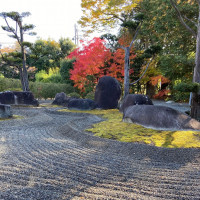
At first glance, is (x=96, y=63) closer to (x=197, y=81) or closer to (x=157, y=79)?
(x=157, y=79)

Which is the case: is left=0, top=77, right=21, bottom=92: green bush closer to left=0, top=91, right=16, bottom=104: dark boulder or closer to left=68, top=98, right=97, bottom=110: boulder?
left=0, top=91, right=16, bottom=104: dark boulder

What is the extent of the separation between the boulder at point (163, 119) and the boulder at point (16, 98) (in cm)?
703

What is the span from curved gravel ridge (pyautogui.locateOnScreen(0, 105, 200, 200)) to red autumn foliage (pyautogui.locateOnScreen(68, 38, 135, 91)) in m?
7.93

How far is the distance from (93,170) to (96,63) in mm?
9472

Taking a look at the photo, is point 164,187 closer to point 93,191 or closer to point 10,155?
point 93,191

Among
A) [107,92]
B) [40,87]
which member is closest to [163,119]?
[107,92]

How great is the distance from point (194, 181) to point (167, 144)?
Result: 1251mm

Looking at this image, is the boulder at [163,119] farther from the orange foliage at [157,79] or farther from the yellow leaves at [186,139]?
the orange foliage at [157,79]

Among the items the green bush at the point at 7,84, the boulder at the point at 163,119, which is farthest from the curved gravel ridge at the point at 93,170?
the green bush at the point at 7,84

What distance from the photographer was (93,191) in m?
2.14

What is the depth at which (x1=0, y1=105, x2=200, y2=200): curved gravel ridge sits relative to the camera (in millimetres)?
2113

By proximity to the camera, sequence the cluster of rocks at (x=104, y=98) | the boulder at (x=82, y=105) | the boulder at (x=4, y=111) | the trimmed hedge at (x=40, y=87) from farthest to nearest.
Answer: the trimmed hedge at (x=40, y=87), the cluster of rocks at (x=104, y=98), the boulder at (x=82, y=105), the boulder at (x=4, y=111)

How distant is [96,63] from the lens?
11508 millimetres

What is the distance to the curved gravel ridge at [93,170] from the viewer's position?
211 cm
